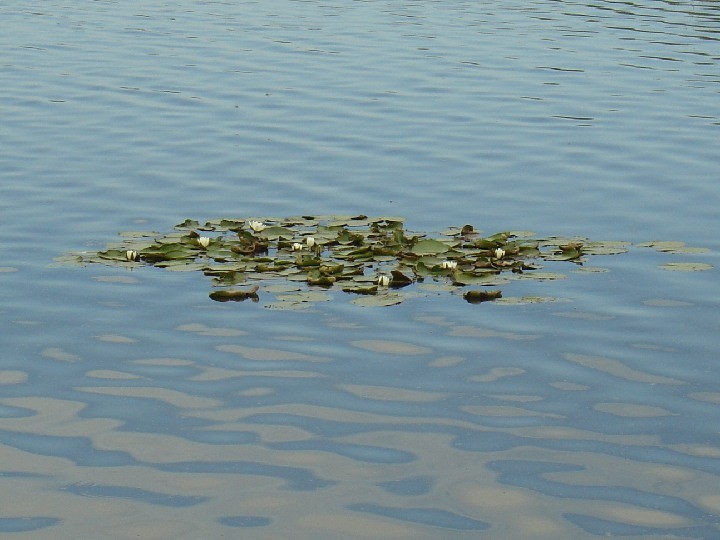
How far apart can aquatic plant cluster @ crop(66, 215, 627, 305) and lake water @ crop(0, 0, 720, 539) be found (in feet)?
0.75

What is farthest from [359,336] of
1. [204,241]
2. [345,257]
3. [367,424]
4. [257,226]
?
[257,226]

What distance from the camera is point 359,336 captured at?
347 inches

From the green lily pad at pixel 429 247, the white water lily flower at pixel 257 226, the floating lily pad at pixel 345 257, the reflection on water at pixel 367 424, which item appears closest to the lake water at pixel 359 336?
the reflection on water at pixel 367 424

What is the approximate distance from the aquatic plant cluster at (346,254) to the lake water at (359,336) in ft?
0.75

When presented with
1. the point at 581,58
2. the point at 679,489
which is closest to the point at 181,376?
the point at 679,489

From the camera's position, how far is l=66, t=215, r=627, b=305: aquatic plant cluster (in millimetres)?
9852

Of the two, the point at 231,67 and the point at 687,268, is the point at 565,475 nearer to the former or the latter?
the point at 687,268

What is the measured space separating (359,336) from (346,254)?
1.70 m

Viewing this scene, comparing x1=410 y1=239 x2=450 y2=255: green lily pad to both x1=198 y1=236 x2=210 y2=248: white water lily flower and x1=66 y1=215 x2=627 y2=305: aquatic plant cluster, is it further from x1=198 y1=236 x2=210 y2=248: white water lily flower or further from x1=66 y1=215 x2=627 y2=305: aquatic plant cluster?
x1=198 y1=236 x2=210 y2=248: white water lily flower

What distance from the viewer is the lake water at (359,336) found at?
254 inches

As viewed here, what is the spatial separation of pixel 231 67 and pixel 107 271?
11289mm

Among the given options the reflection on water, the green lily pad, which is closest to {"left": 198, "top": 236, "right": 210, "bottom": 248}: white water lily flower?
the reflection on water

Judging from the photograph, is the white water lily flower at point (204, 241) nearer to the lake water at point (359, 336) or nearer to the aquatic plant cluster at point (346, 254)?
the aquatic plant cluster at point (346, 254)

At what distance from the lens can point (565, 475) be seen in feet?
22.1
